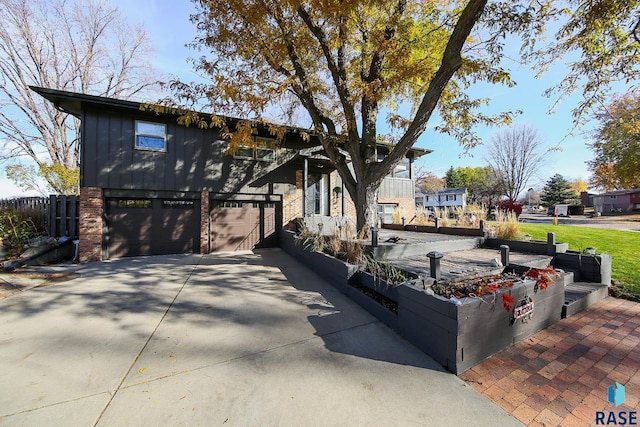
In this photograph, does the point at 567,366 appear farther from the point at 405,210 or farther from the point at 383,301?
the point at 405,210

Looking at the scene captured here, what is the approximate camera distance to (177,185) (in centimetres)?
898

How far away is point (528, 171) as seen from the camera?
71.1ft

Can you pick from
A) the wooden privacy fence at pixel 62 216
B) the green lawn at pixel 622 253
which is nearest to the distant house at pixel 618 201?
the green lawn at pixel 622 253

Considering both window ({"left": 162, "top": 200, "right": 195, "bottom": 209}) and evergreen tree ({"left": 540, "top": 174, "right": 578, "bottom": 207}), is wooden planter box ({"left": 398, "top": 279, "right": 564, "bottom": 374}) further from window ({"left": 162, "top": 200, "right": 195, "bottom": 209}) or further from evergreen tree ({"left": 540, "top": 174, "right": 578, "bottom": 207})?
evergreen tree ({"left": 540, "top": 174, "right": 578, "bottom": 207})

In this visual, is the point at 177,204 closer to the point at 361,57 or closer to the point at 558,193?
the point at 361,57

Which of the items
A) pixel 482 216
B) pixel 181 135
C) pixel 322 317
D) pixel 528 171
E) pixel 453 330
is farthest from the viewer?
pixel 528 171

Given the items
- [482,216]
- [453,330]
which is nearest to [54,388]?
[453,330]

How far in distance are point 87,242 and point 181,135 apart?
461cm

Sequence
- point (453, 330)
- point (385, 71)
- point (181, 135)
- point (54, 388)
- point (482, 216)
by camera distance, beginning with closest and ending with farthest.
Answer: point (54, 388) → point (453, 330) → point (385, 71) → point (482, 216) → point (181, 135)

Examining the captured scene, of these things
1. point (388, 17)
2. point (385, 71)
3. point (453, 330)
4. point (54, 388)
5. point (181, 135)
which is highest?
point (388, 17)

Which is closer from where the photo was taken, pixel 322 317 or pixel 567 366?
pixel 567 366

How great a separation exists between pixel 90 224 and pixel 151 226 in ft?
5.32

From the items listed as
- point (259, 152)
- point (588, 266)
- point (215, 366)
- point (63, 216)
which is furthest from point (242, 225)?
point (588, 266)

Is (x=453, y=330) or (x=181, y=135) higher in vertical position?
(x=181, y=135)
